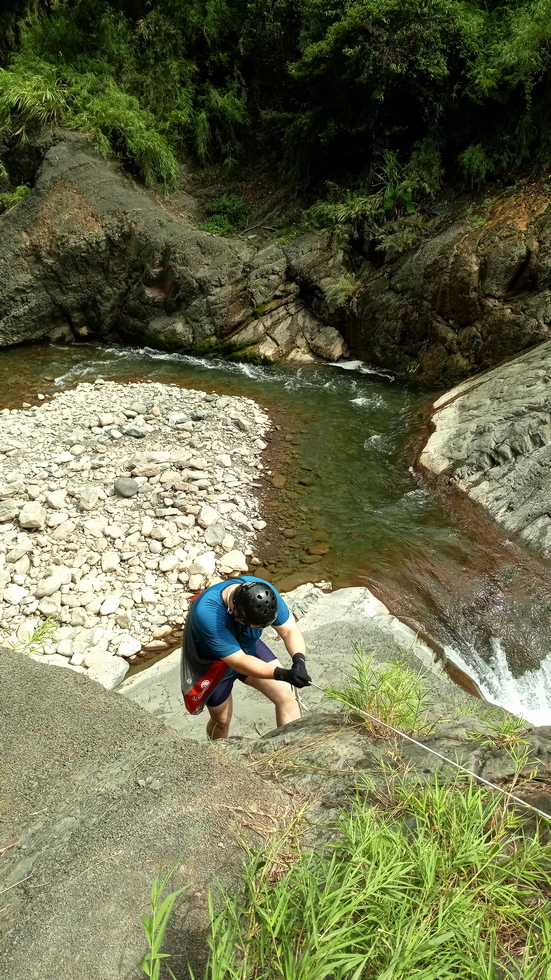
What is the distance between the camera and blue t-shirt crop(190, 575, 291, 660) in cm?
294

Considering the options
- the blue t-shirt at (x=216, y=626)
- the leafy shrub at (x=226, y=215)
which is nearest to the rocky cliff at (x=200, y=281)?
the leafy shrub at (x=226, y=215)

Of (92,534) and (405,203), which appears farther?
(405,203)

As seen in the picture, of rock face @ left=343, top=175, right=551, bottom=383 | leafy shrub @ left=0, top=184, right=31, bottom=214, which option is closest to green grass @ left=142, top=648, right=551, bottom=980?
rock face @ left=343, top=175, right=551, bottom=383

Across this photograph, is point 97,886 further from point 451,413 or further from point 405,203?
point 405,203

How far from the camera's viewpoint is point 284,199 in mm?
12602

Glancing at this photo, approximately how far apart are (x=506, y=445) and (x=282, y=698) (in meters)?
5.01

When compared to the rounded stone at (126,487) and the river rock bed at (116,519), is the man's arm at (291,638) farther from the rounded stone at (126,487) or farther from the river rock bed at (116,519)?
the rounded stone at (126,487)

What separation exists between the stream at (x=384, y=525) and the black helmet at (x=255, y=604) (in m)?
2.73

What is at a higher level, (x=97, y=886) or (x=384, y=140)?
(x=384, y=140)

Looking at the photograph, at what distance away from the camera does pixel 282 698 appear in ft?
10.7

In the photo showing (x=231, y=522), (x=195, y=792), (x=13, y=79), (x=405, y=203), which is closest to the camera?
(x=195, y=792)

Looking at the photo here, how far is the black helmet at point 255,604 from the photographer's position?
110 inches

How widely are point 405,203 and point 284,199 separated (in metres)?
3.18

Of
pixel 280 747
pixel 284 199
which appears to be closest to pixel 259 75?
pixel 284 199
